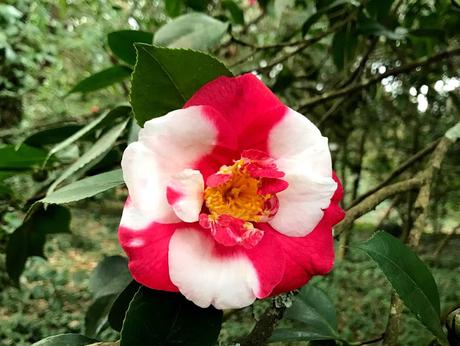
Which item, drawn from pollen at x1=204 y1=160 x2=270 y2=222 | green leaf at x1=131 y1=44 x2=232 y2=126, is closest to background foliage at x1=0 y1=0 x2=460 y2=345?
green leaf at x1=131 y1=44 x2=232 y2=126

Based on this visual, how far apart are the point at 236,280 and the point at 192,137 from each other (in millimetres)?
127

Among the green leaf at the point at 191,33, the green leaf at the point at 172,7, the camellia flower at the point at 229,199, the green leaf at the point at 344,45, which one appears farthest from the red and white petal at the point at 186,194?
the green leaf at the point at 344,45

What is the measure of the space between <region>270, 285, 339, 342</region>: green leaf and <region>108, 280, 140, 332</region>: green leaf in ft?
0.68

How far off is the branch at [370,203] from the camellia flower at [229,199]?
15 cm

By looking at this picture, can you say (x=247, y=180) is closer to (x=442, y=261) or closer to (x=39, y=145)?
(x=39, y=145)

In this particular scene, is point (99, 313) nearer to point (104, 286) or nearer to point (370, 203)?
point (104, 286)

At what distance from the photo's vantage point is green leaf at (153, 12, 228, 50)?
83 centimetres

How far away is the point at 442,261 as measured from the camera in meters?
2.96

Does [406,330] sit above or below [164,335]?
below

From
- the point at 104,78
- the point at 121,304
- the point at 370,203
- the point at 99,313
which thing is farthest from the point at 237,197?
the point at 104,78

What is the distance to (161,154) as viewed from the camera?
17.2 inches

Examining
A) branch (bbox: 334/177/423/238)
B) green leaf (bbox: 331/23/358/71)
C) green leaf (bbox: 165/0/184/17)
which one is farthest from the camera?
green leaf (bbox: 331/23/358/71)

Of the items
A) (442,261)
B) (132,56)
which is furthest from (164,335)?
(442,261)

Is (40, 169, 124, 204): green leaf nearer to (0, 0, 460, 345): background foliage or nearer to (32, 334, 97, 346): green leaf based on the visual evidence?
(0, 0, 460, 345): background foliage
